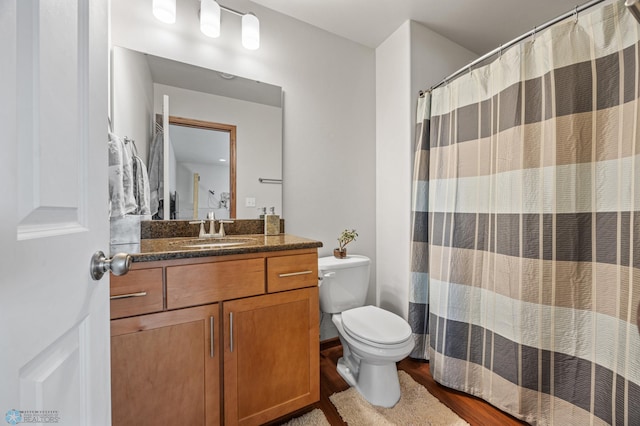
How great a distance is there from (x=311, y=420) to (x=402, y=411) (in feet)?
1.59

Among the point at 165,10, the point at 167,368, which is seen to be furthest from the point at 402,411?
the point at 165,10

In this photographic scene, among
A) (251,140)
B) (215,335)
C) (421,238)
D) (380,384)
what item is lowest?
(380,384)

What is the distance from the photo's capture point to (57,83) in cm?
44

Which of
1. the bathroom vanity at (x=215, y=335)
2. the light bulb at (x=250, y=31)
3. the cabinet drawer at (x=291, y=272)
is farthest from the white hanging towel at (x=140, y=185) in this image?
the light bulb at (x=250, y=31)

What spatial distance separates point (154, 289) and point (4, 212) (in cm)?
73

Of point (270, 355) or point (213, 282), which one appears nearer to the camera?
point (213, 282)

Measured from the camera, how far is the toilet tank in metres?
1.62

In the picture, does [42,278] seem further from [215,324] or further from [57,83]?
[215,324]

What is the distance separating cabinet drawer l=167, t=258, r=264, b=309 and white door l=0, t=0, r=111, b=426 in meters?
0.38

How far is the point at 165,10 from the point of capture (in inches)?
54.2

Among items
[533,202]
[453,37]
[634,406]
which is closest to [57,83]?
[533,202]

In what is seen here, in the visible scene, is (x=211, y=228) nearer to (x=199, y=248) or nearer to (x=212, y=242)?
(x=212, y=242)

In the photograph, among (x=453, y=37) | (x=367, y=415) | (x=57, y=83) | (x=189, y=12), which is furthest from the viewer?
(x=453, y=37)

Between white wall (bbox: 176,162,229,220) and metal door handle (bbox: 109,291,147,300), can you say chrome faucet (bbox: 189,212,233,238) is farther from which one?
metal door handle (bbox: 109,291,147,300)
